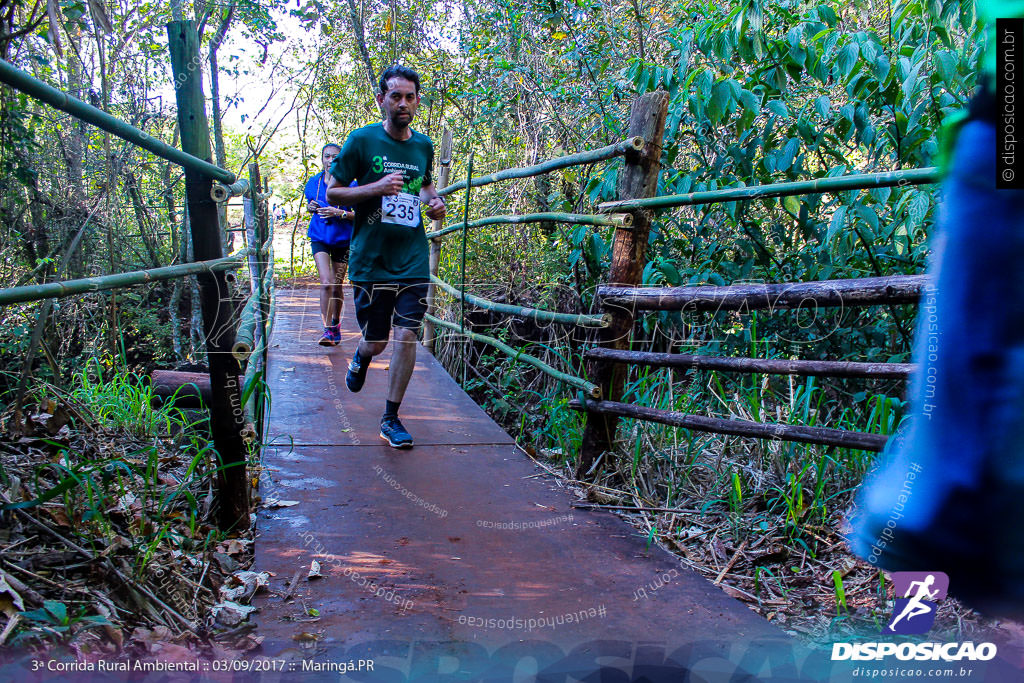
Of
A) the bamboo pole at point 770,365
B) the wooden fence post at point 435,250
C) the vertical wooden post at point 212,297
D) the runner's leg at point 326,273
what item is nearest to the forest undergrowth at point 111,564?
the vertical wooden post at point 212,297

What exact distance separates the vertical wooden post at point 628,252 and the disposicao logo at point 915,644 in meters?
1.28

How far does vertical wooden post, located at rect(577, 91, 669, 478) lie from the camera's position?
262 centimetres

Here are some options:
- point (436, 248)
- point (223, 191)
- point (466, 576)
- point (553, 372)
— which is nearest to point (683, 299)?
point (553, 372)

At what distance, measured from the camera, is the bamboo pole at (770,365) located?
6.40 ft

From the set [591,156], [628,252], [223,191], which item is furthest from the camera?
[591,156]

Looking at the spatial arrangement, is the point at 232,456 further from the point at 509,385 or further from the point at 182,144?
the point at 509,385

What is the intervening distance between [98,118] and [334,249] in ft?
11.6

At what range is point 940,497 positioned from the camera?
118 centimetres

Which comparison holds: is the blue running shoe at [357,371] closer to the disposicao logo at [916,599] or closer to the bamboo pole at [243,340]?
the bamboo pole at [243,340]

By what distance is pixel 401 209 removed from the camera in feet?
10.5

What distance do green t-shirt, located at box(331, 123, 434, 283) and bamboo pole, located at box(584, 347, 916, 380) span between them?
0.99 meters

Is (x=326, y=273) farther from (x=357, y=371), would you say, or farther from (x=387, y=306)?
(x=387, y=306)

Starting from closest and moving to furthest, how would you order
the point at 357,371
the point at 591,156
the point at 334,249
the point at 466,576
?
the point at 466,576 → the point at 591,156 → the point at 357,371 → the point at 334,249

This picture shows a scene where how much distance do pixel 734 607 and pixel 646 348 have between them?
8.11ft
